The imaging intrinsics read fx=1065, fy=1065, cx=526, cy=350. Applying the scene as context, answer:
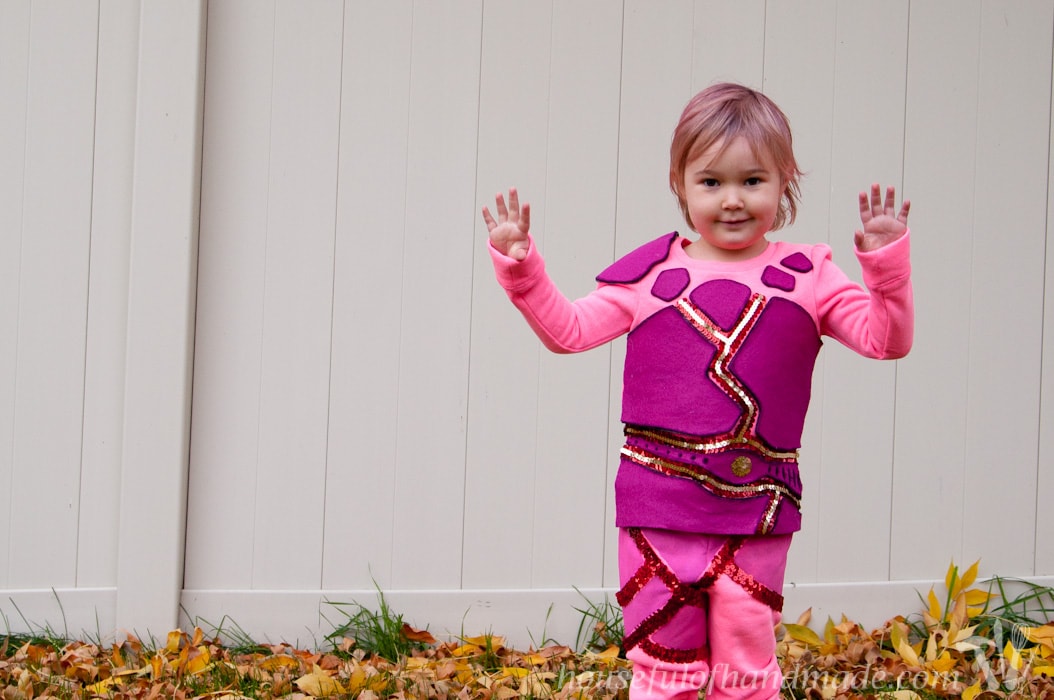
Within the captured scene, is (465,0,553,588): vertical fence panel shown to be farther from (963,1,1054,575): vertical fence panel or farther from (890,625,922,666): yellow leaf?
(963,1,1054,575): vertical fence panel

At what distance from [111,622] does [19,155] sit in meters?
1.49

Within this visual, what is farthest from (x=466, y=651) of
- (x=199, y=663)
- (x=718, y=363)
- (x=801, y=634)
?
(x=718, y=363)

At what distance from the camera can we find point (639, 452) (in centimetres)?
214

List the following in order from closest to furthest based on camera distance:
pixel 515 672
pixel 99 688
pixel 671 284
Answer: pixel 671 284
pixel 99 688
pixel 515 672

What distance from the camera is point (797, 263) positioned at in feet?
7.03

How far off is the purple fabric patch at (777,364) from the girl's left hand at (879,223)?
23 centimetres

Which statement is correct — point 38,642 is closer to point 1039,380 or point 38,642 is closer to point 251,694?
point 251,694

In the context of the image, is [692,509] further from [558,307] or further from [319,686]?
[319,686]

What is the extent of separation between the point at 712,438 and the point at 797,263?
40 cm

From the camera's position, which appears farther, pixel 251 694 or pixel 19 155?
pixel 19 155

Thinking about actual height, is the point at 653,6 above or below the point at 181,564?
above

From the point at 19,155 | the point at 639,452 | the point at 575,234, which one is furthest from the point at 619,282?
the point at 19,155

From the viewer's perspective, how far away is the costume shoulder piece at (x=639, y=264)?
7.20ft

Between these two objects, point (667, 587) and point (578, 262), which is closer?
point (667, 587)
